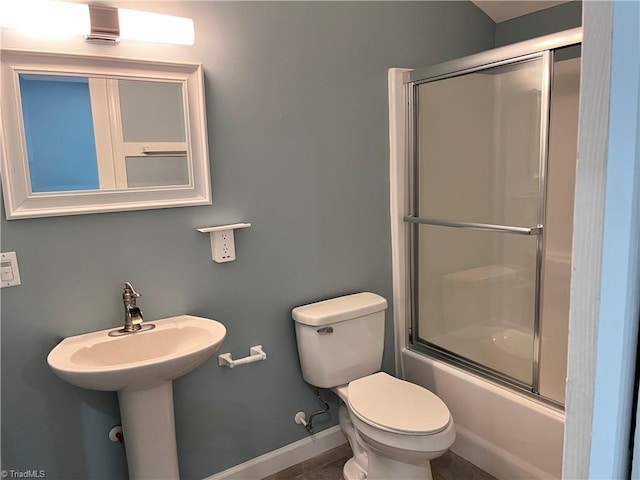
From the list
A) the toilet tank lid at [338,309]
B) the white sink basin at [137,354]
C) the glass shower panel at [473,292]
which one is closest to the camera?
the white sink basin at [137,354]

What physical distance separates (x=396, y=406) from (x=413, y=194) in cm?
109

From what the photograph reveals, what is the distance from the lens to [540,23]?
2561mm

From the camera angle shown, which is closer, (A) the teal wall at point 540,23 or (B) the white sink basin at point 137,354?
(B) the white sink basin at point 137,354

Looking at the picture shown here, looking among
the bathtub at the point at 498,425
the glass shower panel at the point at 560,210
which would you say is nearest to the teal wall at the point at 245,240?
the bathtub at the point at 498,425

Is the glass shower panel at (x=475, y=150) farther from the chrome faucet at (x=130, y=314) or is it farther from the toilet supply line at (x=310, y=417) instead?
the chrome faucet at (x=130, y=314)

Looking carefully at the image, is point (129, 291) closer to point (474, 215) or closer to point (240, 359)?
point (240, 359)

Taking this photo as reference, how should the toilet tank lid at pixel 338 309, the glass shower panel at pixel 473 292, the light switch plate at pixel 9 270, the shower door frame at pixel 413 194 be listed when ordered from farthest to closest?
the glass shower panel at pixel 473 292 < the toilet tank lid at pixel 338 309 < the shower door frame at pixel 413 194 < the light switch plate at pixel 9 270

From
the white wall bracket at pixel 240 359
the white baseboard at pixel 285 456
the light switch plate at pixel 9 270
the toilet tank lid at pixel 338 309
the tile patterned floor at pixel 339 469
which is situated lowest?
the tile patterned floor at pixel 339 469

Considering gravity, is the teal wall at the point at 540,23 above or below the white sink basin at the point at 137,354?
above

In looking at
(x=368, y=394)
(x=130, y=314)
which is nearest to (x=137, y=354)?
(x=130, y=314)

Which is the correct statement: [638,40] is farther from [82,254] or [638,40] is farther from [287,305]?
[287,305]

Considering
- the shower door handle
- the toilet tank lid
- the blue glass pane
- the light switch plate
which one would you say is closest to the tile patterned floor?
the toilet tank lid

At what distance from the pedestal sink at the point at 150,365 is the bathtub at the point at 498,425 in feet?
4.04

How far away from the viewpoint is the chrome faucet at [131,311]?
1736mm
